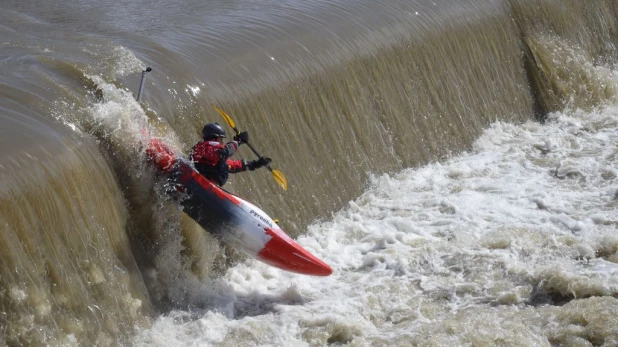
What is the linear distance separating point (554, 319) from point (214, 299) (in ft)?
8.70

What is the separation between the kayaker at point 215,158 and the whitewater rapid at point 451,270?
929 millimetres

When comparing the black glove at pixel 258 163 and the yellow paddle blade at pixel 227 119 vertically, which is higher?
the yellow paddle blade at pixel 227 119

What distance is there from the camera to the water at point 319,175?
6914 mm

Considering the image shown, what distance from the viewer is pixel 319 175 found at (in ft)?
31.6

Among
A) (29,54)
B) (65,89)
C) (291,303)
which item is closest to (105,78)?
(65,89)

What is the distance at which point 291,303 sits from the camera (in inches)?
304

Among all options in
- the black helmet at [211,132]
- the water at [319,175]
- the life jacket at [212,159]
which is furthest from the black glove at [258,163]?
the water at [319,175]

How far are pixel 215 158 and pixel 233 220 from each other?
20.4 inches

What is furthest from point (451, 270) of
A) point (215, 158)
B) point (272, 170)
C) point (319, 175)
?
point (215, 158)

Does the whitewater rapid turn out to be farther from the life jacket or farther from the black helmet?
the black helmet

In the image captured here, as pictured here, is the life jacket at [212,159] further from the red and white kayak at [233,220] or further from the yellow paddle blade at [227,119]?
the yellow paddle blade at [227,119]

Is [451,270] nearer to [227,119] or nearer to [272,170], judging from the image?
[272,170]

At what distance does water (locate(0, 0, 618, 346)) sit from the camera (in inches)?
272

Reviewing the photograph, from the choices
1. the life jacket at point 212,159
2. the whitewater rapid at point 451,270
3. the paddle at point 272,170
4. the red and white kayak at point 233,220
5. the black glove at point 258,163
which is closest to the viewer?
the whitewater rapid at point 451,270
